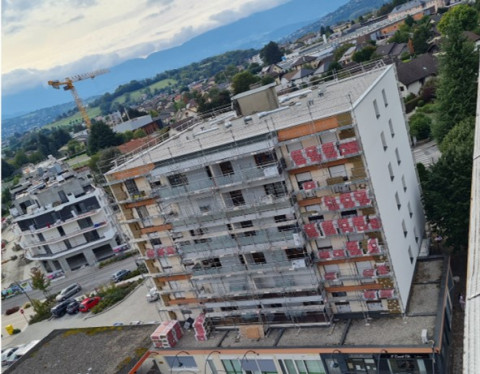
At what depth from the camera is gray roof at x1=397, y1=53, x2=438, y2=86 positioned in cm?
8188

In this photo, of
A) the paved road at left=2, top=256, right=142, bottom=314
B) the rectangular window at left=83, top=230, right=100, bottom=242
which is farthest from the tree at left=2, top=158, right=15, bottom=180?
the rectangular window at left=83, top=230, right=100, bottom=242

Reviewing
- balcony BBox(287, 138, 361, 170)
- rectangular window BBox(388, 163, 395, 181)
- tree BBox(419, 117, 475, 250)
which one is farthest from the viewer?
tree BBox(419, 117, 475, 250)

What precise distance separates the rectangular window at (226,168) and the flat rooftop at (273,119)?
1.58 meters

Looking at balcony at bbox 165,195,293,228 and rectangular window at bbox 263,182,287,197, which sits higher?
rectangular window at bbox 263,182,287,197

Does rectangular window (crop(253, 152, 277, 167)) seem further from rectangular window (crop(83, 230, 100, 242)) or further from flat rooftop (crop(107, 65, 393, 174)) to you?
rectangular window (crop(83, 230, 100, 242))

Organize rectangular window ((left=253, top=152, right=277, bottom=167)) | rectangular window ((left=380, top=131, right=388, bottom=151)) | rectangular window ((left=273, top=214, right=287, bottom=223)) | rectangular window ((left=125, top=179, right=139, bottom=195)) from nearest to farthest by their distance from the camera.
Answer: rectangular window ((left=253, top=152, right=277, bottom=167)) → rectangular window ((left=273, top=214, right=287, bottom=223)) → rectangular window ((left=380, top=131, right=388, bottom=151)) → rectangular window ((left=125, top=179, right=139, bottom=195))

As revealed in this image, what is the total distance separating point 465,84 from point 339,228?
101 ft

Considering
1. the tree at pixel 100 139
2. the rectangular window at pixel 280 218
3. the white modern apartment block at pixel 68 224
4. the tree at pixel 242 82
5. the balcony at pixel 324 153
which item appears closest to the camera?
the balcony at pixel 324 153

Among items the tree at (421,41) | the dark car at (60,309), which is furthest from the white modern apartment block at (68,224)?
the tree at (421,41)

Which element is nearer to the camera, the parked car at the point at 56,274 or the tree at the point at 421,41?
the parked car at the point at 56,274

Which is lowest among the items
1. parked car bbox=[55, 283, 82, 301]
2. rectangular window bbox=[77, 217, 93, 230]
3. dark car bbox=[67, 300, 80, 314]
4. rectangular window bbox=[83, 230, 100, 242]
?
parked car bbox=[55, 283, 82, 301]

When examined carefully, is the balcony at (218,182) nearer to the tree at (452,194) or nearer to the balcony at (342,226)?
the balcony at (342,226)

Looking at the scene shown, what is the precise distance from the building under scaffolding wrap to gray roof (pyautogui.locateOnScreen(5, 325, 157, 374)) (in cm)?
555

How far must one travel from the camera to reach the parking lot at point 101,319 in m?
48.6
